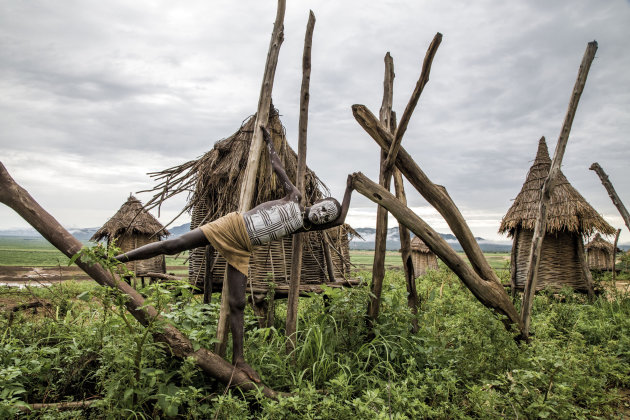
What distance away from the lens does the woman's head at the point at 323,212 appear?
147 inches

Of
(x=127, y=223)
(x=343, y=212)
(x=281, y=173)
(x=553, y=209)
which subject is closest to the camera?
(x=343, y=212)


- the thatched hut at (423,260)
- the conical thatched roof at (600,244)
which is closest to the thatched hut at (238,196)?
the thatched hut at (423,260)

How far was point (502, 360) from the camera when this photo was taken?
3.91m

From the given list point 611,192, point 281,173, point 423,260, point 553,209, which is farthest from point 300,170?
point 423,260

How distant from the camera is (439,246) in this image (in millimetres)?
4512

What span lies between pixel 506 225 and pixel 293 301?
6471mm

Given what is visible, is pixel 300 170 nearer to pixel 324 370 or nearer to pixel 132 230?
pixel 324 370

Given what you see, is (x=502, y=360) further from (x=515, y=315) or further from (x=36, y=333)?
(x=36, y=333)

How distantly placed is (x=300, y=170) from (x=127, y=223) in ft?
35.6

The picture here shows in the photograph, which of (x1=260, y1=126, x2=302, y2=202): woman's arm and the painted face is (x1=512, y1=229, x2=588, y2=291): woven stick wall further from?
(x1=260, y1=126, x2=302, y2=202): woman's arm

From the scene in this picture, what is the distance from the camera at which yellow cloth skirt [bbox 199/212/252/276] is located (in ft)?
11.3

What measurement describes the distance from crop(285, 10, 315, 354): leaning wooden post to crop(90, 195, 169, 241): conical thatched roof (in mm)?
10176

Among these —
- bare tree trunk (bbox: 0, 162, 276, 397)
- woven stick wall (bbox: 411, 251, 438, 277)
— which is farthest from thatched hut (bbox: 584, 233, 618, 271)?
bare tree trunk (bbox: 0, 162, 276, 397)

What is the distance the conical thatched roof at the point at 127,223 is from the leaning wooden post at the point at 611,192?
11.8 meters
